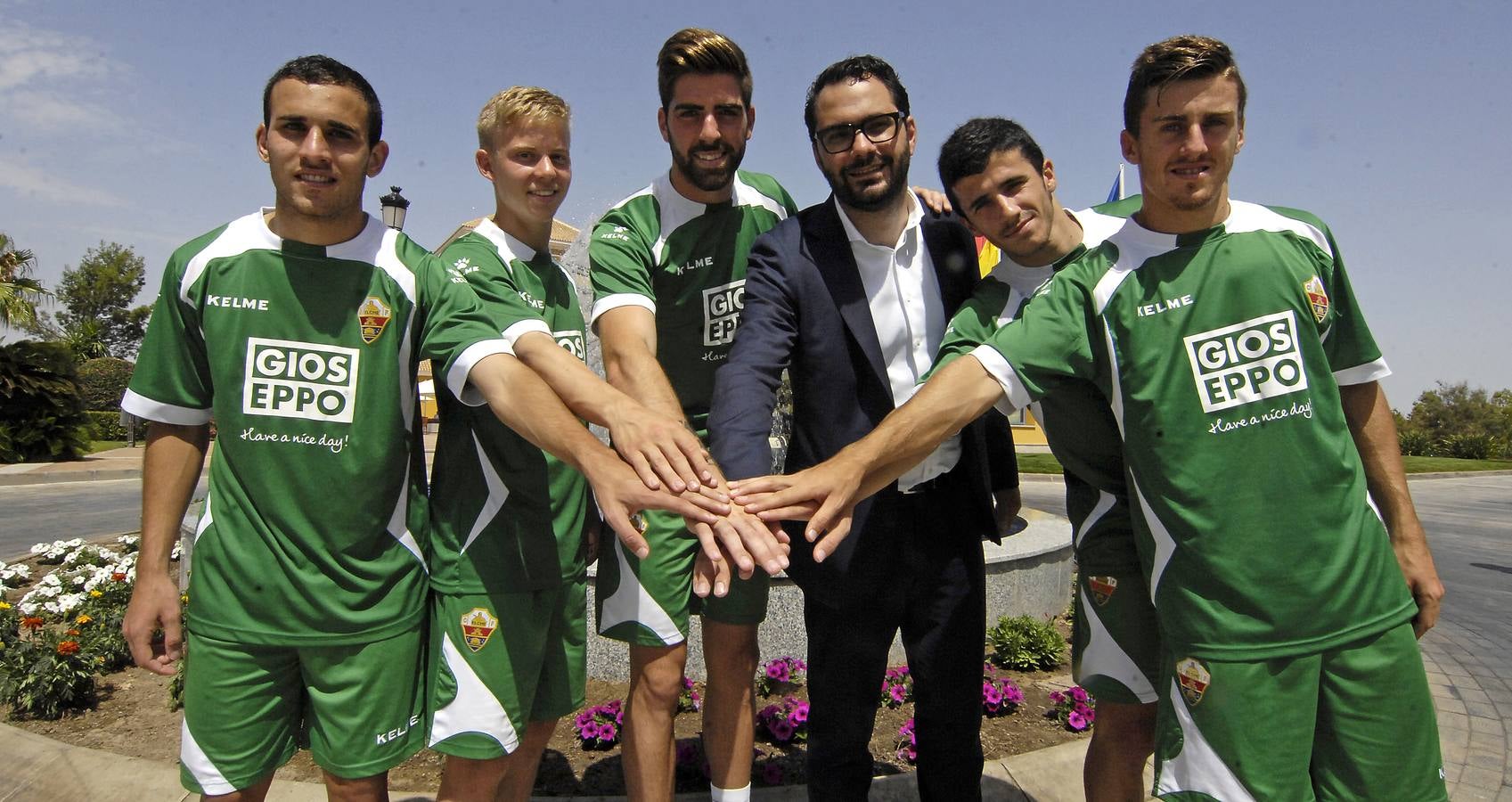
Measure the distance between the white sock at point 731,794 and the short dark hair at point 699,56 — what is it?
2.30 metres

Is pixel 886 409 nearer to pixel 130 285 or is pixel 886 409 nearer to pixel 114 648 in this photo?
pixel 114 648

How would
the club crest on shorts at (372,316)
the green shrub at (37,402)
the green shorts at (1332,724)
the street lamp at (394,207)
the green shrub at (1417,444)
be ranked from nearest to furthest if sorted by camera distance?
1. the green shorts at (1332,724)
2. the club crest on shorts at (372,316)
3. the street lamp at (394,207)
4. the green shrub at (37,402)
5. the green shrub at (1417,444)

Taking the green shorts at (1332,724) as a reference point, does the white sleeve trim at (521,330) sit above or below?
above

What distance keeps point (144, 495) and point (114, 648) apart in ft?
10.8

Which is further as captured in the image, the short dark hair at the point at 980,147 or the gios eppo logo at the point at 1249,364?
the short dark hair at the point at 980,147

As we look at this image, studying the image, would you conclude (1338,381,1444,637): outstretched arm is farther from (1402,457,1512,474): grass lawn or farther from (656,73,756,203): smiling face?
(1402,457,1512,474): grass lawn

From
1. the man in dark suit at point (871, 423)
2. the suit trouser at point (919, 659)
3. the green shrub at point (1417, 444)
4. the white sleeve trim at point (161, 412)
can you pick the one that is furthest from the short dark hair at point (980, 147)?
the green shrub at point (1417, 444)

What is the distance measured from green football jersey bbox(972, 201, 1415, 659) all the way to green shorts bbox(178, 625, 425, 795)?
176 cm

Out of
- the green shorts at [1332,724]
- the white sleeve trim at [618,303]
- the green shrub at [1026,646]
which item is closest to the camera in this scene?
the green shorts at [1332,724]

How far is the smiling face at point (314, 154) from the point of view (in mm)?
2291

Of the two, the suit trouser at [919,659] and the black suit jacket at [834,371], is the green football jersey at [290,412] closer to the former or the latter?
the black suit jacket at [834,371]

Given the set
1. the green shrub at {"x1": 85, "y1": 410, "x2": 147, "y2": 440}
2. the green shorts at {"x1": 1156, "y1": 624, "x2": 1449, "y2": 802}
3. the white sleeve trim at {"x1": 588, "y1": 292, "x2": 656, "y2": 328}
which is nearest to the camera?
the green shorts at {"x1": 1156, "y1": 624, "x2": 1449, "y2": 802}

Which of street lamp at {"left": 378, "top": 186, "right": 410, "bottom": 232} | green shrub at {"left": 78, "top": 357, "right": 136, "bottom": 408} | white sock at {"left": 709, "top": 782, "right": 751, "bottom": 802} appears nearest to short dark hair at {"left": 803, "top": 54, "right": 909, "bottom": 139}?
white sock at {"left": 709, "top": 782, "right": 751, "bottom": 802}

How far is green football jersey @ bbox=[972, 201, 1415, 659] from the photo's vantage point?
2.04m
